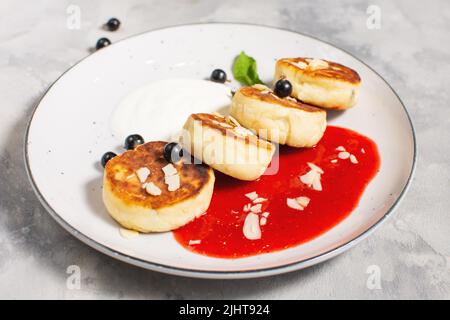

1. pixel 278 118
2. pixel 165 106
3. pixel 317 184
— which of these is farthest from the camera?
pixel 165 106

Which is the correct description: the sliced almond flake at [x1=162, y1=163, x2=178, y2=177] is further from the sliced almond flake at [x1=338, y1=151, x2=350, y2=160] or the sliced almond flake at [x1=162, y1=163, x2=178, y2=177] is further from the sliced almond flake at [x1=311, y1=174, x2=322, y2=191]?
the sliced almond flake at [x1=338, y1=151, x2=350, y2=160]

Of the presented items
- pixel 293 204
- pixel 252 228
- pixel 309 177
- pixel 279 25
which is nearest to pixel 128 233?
pixel 252 228

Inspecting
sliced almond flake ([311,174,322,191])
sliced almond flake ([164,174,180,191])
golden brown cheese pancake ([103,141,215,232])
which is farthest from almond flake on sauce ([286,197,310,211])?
sliced almond flake ([164,174,180,191])

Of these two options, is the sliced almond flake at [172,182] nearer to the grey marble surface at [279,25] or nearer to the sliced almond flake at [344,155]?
the grey marble surface at [279,25]

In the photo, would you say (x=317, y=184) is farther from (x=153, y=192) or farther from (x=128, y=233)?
(x=128, y=233)

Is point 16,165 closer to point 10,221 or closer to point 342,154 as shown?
point 10,221
